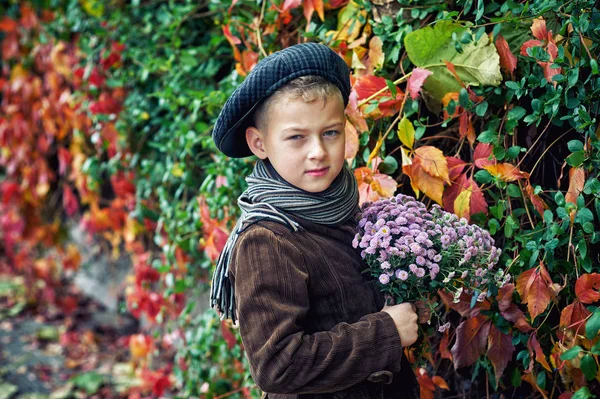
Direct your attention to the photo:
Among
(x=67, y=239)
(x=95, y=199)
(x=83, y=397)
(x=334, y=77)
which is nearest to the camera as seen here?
(x=334, y=77)

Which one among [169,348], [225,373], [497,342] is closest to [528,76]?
[497,342]

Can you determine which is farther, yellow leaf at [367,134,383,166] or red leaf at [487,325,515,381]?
yellow leaf at [367,134,383,166]

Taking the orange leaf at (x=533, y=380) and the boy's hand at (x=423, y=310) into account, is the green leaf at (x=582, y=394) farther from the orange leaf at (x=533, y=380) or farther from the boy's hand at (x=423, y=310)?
the boy's hand at (x=423, y=310)

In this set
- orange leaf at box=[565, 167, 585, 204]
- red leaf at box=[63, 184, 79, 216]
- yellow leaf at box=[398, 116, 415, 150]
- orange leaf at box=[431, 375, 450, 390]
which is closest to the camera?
orange leaf at box=[565, 167, 585, 204]

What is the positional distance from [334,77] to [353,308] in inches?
20.8

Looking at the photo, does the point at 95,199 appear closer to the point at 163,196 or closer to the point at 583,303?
the point at 163,196

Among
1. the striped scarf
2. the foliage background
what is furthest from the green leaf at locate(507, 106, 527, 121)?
the striped scarf

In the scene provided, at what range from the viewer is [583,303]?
1.78 metres

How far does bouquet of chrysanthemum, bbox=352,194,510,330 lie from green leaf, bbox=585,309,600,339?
0.21 metres

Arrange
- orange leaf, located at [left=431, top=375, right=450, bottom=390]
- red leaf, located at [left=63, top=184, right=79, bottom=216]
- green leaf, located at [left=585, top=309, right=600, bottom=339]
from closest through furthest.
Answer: green leaf, located at [left=585, top=309, right=600, bottom=339] → orange leaf, located at [left=431, top=375, right=450, bottom=390] → red leaf, located at [left=63, top=184, right=79, bottom=216]

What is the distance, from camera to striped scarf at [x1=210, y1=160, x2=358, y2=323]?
162 cm

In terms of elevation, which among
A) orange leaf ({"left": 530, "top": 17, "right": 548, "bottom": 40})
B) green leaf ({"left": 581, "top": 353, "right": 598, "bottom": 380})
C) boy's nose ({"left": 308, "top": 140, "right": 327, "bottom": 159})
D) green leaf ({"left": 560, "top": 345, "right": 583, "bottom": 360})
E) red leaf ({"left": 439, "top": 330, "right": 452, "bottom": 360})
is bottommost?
red leaf ({"left": 439, "top": 330, "right": 452, "bottom": 360})

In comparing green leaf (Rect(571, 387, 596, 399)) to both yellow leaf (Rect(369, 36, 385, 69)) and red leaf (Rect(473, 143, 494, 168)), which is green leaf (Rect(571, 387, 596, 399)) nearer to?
red leaf (Rect(473, 143, 494, 168))

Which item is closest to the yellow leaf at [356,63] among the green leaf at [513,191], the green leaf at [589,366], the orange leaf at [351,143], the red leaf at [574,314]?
the orange leaf at [351,143]
